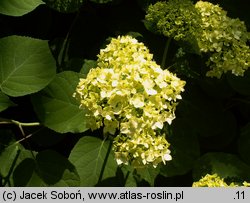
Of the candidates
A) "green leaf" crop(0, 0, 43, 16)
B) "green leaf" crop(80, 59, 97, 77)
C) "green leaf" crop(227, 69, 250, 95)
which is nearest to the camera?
"green leaf" crop(0, 0, 43, 16)

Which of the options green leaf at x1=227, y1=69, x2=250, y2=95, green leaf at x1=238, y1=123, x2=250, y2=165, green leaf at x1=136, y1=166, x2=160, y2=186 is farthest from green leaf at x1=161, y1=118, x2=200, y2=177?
green leaf at x1=227, y1=69, x2=250, y2=95

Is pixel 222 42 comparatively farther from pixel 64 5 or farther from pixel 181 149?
pixel 64 5

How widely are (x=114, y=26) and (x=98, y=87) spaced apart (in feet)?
3.15

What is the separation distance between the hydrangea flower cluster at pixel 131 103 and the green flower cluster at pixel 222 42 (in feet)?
1.76

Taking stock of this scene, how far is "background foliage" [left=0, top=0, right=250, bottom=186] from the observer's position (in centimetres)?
244

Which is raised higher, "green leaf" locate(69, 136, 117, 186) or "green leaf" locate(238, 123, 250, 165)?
"green leaf" locate(238, 123, 250, 165)

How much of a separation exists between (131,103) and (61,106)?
479 millimetres

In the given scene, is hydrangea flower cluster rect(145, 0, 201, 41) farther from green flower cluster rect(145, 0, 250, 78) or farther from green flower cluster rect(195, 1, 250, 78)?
green flower cluster rect(195, 1, 250, 78)

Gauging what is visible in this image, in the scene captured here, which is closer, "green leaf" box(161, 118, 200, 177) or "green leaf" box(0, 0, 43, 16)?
"green leaf" box(0, 0, 43, 16)

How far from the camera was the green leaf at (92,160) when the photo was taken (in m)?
2.45

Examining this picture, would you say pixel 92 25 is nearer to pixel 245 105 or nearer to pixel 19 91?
Answer: pixel 19 91

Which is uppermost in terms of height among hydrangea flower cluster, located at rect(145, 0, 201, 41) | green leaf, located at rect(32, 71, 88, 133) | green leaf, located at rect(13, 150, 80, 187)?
hydrangea flower cluster, located at rect(145, 0, 201, 41)

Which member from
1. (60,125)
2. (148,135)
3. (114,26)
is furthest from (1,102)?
(114,26)

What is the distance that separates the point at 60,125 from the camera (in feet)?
7.88
